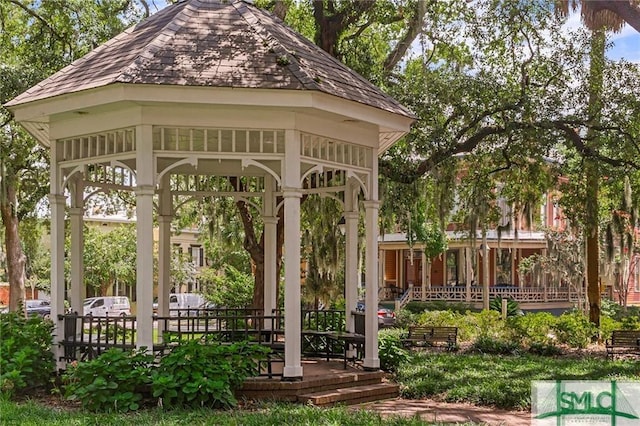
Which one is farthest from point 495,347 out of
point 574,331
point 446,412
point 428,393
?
point 446,412

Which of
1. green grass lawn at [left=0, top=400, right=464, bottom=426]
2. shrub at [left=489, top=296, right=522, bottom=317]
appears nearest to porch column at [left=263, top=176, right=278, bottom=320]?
green grass lawn at [left=0, top=400, right=464, bottom=426]

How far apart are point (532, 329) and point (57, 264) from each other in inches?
516

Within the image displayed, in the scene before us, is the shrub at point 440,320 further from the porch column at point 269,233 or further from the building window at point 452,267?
the building window at point 452,267

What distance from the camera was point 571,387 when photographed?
39.5 ft

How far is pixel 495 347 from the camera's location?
18562mm

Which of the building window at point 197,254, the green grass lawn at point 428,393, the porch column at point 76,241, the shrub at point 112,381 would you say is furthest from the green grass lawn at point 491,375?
the building window at point 197,254

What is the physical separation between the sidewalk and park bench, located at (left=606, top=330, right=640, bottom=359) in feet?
25.7

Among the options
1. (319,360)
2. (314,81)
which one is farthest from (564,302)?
(314,81)

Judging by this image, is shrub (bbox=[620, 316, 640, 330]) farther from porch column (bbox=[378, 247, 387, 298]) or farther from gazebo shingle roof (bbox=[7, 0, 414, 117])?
porch column (bbox=[378, 247, 387, 298])

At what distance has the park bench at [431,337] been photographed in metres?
19.6

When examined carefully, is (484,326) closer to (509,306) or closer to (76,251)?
(76,251)

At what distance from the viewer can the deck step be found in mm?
10664

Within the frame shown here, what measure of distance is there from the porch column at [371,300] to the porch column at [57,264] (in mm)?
4738

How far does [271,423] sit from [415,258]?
39.4 meters
